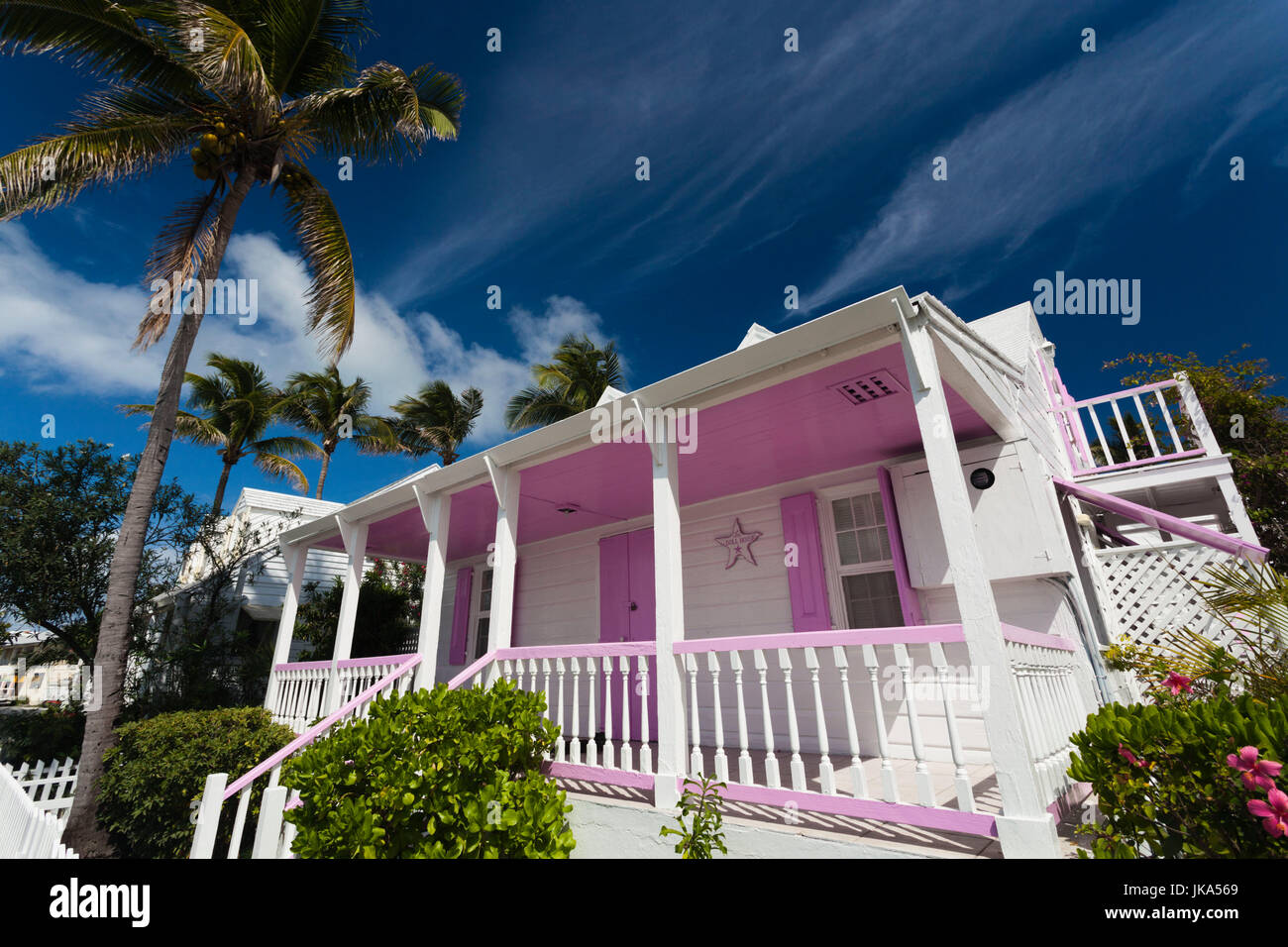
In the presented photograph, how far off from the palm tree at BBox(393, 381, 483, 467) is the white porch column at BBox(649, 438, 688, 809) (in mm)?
15673

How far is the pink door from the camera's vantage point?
6.97 m

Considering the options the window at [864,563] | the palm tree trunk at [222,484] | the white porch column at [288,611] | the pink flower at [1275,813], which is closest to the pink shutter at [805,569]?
the window at [864,563]

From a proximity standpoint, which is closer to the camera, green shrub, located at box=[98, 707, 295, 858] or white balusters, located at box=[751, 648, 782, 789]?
white balusters, located at box=[751, 648, 782, 789]

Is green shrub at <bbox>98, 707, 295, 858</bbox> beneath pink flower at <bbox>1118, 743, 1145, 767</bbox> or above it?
beneath

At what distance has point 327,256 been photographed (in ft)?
24.7

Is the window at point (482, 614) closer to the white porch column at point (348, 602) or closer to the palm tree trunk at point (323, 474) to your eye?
the white porch column at point (348, 602)

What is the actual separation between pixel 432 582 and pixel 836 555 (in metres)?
4.33

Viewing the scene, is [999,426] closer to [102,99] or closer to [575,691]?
[575,691]

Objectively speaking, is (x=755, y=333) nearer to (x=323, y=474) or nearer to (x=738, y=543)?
(x=738, y=543)

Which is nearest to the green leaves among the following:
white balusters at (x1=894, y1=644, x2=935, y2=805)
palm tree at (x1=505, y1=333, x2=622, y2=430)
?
white balusters at (x1=894, y1=644, x2=935, y2=805)

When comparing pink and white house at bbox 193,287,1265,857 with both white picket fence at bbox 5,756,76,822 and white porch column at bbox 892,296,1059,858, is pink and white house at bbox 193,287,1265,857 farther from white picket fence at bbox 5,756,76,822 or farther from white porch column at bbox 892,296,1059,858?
white picket fence at bbox 5,756,76,822

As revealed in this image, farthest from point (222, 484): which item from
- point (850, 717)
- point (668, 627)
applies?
point (850, 717)
